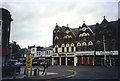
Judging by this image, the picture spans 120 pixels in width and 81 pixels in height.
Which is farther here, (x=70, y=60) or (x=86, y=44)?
(x=70, y=60)

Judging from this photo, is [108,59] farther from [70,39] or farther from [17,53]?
[17,53]

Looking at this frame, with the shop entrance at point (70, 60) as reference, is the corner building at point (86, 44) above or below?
above

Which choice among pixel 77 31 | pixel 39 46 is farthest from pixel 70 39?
pixel 39 46

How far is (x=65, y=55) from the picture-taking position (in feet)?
208

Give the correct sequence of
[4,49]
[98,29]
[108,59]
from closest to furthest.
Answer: [4,49], [108,59], [98,29]

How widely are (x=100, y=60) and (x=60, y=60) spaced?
46.3ft

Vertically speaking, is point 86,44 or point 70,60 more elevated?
point 86,44

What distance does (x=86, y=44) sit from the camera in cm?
5944

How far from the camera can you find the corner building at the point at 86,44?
54.9 meters

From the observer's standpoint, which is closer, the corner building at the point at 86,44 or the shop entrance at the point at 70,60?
the corner building at the point at 86,44

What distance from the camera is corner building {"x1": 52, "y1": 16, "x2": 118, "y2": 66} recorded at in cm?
5488

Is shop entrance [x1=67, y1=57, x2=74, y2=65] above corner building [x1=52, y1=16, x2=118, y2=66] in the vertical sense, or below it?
below

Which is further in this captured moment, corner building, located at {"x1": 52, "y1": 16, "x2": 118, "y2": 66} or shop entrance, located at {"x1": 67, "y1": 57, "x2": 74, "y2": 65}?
shop entrance, located at {"x1": 67, "y1": 57, "x2": 74, "y2": 65}

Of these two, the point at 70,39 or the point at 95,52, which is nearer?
the point at 95,52
